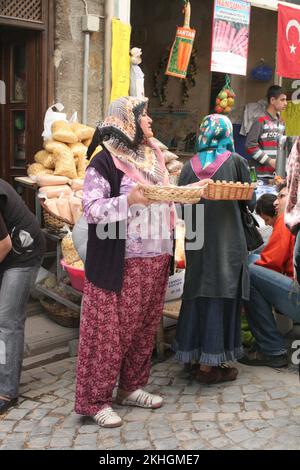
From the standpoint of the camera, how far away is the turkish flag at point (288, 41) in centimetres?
733

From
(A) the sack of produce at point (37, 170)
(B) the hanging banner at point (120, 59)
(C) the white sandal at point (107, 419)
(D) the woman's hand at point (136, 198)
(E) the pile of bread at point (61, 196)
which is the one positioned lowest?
(C) the white sandal at point (107, 419)

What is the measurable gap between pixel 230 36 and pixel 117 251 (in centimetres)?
445

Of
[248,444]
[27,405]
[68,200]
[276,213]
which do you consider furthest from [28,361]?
[276,213]

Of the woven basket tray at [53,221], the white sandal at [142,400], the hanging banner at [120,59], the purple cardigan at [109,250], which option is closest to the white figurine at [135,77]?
the hanging banner at [120,59]

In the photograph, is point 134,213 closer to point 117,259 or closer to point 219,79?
point 117,259

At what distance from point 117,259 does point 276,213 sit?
1.81 meters

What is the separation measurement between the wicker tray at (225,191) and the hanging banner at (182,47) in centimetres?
333

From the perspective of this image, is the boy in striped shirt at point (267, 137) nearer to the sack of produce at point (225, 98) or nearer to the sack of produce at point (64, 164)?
the sack of produce at point (225, 98)

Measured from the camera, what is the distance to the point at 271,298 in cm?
438

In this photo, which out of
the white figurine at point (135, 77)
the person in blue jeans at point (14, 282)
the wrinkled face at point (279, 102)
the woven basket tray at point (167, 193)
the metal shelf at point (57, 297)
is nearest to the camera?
the woven basket tray at point (167, 193)

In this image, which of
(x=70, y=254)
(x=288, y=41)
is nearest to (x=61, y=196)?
(x=70, y=254)

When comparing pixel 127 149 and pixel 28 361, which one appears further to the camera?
pixel 28 361

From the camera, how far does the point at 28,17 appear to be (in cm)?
534

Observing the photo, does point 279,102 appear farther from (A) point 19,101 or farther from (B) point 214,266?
(B) point 214,266
